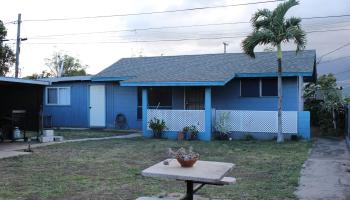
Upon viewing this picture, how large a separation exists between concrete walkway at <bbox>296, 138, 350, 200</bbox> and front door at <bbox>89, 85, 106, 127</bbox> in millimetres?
11142

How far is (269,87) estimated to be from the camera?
17391 millimetres

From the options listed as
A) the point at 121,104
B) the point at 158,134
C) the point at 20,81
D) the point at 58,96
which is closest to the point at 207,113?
the point at 158,134

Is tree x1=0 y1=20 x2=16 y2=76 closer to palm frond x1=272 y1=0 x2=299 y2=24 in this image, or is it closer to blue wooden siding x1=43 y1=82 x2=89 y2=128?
blue wooden siding x1=43 y1=82 x2=89 y2=128

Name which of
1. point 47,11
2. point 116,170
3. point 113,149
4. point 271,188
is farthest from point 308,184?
point 47,11

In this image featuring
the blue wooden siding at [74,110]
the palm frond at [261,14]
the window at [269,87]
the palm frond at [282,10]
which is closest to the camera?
the palm frond at [282,10]

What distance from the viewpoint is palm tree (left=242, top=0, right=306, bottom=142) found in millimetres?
14594

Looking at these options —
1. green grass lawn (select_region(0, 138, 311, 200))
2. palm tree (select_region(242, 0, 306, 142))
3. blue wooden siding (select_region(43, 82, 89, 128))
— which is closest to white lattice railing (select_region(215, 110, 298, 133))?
green grass lawn (select_region(0, 138, 311, 200))

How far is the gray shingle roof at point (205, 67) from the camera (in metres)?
16.6

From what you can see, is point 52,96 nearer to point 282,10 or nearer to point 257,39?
point 257,39

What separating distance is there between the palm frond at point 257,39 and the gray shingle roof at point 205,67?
1.48 m

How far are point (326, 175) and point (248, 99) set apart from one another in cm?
904

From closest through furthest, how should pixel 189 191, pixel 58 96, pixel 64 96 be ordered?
pixel 189 191 < pixel 64 96 < pixel 58 96

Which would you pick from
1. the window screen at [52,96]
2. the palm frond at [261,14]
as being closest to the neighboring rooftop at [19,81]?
the window screen at [52,96]

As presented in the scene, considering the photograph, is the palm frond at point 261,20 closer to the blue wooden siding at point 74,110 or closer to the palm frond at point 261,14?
the palm frond at point 261,14
